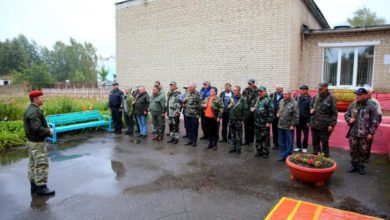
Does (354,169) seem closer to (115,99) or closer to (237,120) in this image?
(237,120)

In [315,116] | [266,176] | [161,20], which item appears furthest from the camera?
[161,20]

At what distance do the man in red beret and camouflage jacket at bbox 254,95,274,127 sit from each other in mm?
4466

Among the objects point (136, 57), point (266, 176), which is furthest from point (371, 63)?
point (136, 57)

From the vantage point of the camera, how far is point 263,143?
6.86 metres

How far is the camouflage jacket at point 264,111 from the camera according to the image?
6.65 meters

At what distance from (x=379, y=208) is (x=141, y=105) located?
680 centimetres

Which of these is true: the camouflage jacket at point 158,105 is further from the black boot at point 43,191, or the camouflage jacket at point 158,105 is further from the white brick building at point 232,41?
the white brick building at point 232,41

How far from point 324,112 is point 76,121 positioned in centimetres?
768

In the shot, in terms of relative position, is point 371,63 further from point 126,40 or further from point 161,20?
point 126,40

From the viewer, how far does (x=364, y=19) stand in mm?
44469

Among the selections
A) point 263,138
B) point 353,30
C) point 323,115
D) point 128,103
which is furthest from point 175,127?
point 353,30

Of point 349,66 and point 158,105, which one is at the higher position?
point 349,66

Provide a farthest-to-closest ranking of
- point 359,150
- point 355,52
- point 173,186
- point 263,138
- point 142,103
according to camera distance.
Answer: point 355,52 → point 142,103 → point 263,138 → point 359,150 → point 173,186

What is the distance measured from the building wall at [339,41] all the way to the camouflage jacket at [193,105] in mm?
6743
